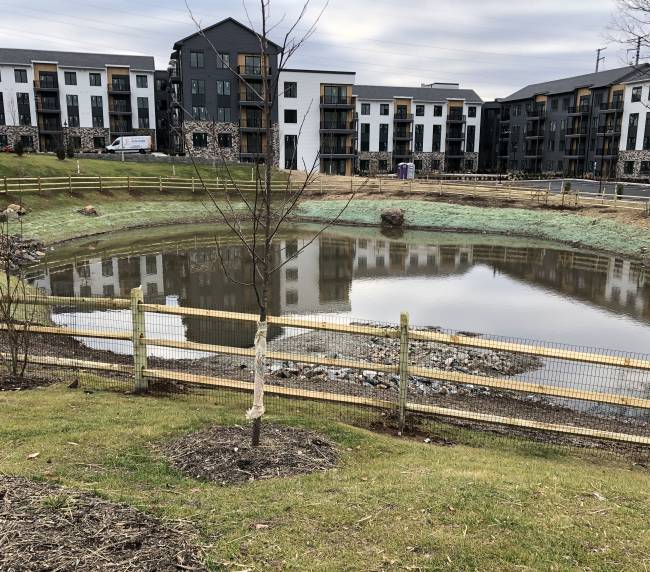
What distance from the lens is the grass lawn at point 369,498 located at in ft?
14.2

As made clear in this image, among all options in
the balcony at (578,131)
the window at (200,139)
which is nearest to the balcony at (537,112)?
the balcony at (578,131)

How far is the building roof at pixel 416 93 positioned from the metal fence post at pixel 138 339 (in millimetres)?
73913

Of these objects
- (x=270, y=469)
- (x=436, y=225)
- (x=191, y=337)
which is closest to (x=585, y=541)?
(x=270, y=469)

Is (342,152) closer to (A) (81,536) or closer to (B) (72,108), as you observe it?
(B) (72,108)

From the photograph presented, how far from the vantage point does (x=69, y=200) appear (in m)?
38.7

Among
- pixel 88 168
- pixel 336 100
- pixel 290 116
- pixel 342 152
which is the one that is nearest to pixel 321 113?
pixel 336 100

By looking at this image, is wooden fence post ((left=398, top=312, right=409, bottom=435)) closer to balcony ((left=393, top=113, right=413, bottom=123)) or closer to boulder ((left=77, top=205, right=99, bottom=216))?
boulder ((left=77, top=205, right=99, bottom=216))

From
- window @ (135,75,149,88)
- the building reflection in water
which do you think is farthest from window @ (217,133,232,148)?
the building reflection in water

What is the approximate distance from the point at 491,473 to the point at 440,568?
2307 millimetres

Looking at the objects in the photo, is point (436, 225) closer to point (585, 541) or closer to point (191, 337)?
point (191, 337)

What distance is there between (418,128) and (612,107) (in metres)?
24.4

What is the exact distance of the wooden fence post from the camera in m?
7.99

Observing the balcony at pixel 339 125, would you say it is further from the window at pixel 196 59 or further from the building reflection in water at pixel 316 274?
the building reflection in water at pixel 316 274

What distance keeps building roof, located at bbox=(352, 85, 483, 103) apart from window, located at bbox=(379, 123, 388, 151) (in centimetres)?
397
